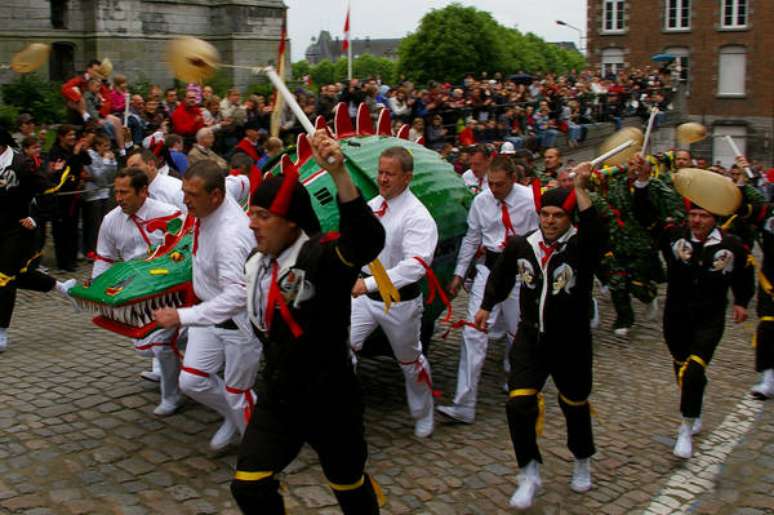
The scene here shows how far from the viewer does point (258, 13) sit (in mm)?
29531

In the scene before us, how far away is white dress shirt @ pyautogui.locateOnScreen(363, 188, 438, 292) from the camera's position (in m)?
6.38

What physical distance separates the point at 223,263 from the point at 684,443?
12.2 feet

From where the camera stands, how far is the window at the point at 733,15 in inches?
1972

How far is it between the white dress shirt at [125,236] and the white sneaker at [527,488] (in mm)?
3360

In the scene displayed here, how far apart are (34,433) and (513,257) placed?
3675 millimetres

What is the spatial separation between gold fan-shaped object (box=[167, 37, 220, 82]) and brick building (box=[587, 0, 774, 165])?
46.7m

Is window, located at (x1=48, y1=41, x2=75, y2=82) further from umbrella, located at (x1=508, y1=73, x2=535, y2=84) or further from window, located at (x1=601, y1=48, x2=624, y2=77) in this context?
window, located at (x1=601, y1=48, x2=624, y2=77)

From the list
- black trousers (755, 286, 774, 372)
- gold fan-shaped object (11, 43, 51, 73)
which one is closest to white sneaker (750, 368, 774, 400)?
black trousers (755, 286, 774, 372)

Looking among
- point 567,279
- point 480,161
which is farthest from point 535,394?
point 480,161

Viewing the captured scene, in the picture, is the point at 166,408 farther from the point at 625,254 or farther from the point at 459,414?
the point at 625,254

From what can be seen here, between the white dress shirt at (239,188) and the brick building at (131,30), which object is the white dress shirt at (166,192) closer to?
the white dress shirt at (239,188)

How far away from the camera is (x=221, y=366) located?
6.14 meters

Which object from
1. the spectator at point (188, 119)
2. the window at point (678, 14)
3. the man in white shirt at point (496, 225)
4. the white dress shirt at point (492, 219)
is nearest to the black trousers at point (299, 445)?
the man in white shirt at point (496, 225)

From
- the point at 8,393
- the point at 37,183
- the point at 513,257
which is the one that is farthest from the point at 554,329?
the point at 37,183
